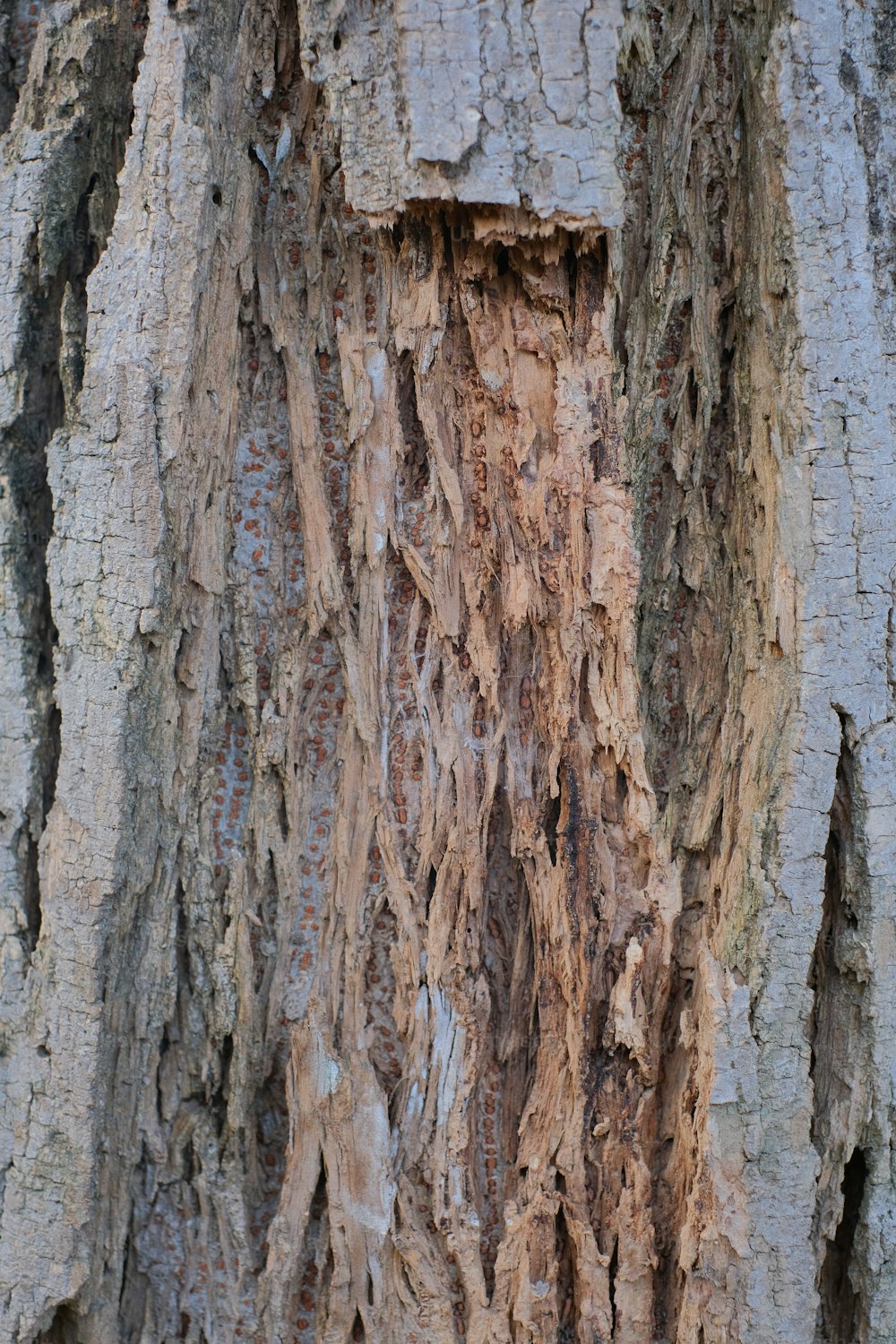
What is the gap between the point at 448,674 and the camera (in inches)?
86.8

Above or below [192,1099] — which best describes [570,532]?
above

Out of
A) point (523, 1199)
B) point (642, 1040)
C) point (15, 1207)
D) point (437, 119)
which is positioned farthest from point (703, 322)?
point (15, 1207)

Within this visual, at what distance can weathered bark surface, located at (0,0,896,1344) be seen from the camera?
1.97 metres

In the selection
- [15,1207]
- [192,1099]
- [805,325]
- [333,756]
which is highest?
[805,325]

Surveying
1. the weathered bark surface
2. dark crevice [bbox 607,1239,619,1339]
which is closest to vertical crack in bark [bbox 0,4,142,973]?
the weathered bark surface

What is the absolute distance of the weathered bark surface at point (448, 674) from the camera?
1.97m

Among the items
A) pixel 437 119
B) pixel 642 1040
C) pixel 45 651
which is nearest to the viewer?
pixel 437 119

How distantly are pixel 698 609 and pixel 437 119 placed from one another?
0.99 meters

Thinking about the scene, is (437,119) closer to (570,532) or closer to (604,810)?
(570,532)

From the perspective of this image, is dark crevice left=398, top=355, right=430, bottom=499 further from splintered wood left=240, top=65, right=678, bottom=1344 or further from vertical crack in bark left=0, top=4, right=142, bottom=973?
vertical crack in bark left=0, top=4, right=142, bottom=973

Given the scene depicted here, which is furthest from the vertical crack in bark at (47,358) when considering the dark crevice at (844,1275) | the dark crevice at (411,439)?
the dark crevice at (844,1275)

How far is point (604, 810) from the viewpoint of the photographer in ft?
6.91

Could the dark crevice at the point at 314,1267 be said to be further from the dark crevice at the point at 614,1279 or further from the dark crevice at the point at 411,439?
the dark crevice at the point at 411,439

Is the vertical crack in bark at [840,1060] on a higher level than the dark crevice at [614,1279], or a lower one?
higher
